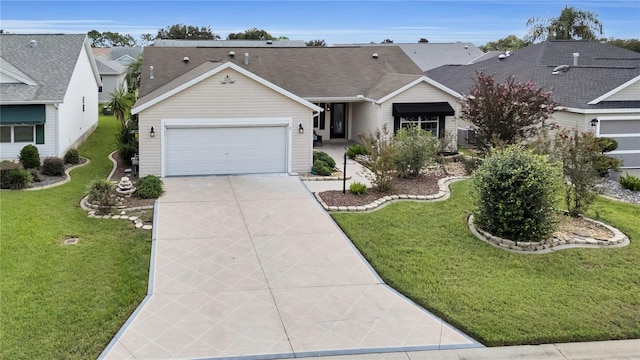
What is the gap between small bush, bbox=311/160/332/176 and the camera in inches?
853

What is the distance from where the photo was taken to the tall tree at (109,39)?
110062 mm

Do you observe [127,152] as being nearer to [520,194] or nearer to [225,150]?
[225,150]

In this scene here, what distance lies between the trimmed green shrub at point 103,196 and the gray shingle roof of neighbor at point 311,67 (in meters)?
11.7

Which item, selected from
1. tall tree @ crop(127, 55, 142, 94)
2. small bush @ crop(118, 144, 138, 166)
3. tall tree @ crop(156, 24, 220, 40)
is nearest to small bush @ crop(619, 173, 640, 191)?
A: small bush @ crop(118, 144, 138, 166)

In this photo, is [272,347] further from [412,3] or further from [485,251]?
[412,3]

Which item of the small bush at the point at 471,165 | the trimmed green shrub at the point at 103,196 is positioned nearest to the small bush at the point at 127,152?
the trimmed green shrub at the point at 103,196

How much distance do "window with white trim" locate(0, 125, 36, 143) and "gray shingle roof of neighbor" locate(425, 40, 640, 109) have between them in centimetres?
2049

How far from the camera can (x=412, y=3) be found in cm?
1833

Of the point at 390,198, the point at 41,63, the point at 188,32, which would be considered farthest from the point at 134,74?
the point at 188,32

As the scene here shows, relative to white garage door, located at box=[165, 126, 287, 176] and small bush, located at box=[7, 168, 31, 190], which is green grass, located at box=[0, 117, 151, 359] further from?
white garage door, located at box=[165, 126, 287, 176]

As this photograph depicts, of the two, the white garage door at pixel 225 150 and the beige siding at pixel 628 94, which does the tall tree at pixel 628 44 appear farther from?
the white garage door at pixel 225 150

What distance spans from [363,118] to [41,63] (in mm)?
15619

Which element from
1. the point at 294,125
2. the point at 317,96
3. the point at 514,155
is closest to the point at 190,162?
the point at 294,125

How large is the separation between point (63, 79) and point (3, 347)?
19.2 m
